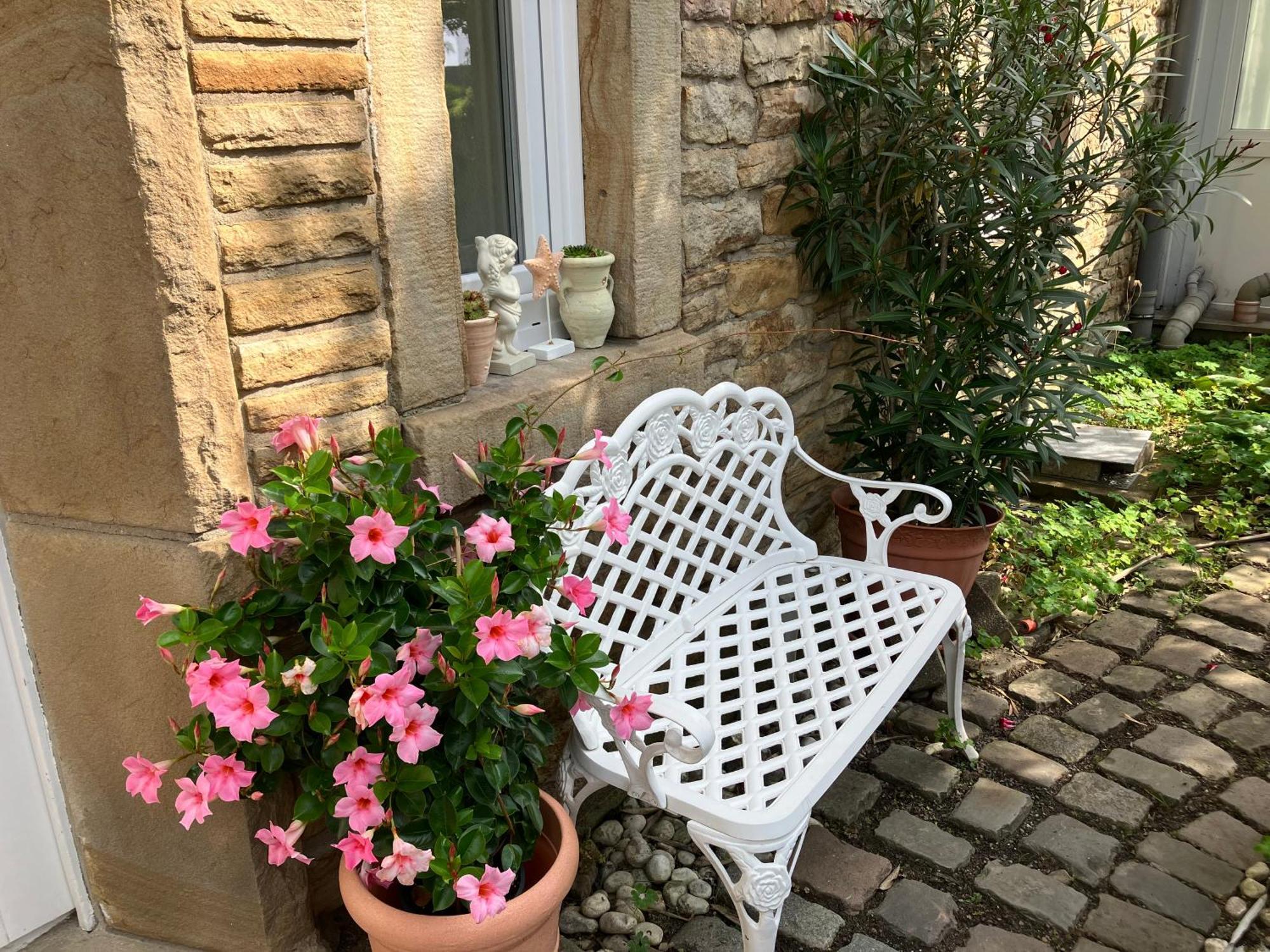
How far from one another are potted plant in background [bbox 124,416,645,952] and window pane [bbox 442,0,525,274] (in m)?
0.93

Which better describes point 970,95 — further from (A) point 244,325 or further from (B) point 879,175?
(A) point 244,325

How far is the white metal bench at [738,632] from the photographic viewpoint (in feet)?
6.40

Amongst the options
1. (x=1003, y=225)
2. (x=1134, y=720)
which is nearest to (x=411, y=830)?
(x=1134, y=720)

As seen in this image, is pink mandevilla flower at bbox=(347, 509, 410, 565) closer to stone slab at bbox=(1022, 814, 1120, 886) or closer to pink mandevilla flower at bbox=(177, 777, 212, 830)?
pink mandevilla flower at bbox=(177, 777, 212, 830)

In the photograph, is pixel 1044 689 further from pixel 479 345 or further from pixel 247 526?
pixel 247 526

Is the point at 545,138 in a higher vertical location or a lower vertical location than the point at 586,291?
higher

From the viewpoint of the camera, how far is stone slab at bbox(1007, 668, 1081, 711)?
316cm

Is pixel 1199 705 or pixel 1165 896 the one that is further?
pixel 1199 705

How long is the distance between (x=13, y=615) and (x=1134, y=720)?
297 cm

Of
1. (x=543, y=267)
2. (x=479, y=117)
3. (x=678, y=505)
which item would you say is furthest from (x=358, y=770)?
(x=479, y=117)

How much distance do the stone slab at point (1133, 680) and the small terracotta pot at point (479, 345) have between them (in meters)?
2.27

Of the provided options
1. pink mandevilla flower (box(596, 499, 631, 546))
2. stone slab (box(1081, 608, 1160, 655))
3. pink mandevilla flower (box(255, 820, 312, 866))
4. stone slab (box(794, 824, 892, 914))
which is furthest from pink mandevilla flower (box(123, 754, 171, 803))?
stone slab (box(1081, 608, 1160, 655))

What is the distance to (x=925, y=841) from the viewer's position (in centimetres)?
255

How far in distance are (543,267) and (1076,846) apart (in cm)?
196
